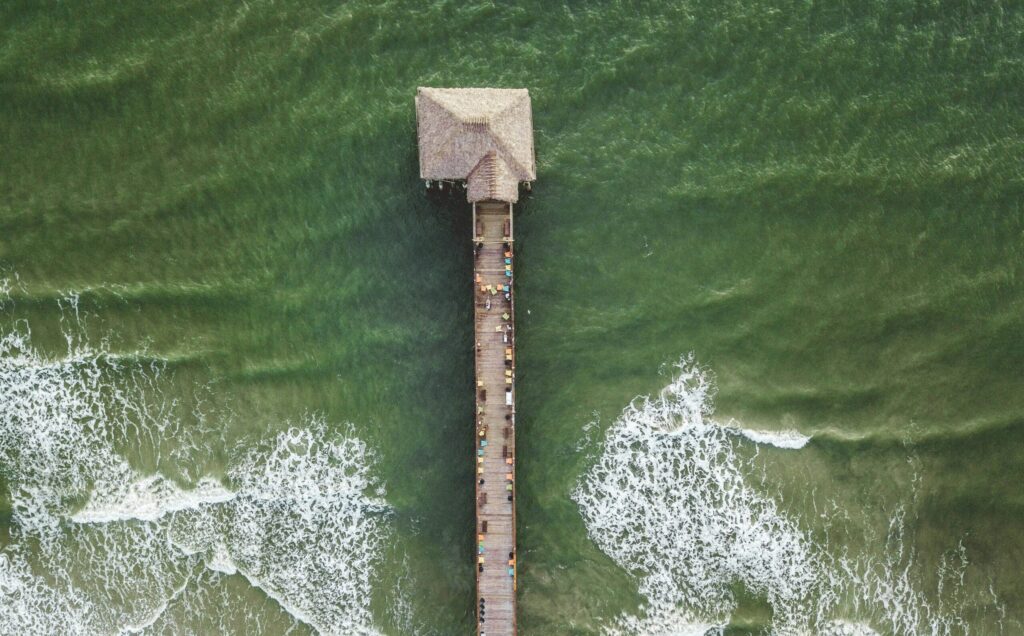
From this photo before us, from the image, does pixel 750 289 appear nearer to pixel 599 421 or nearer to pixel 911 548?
pixel 599 421

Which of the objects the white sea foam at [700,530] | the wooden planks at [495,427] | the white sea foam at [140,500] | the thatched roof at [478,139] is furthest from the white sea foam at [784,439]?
the white sea foam at [140,500]

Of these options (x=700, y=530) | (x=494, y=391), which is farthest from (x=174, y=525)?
(x=700, y=530)

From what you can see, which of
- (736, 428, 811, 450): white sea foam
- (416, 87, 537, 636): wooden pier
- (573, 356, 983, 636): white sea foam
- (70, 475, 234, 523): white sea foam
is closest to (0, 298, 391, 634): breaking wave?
(70, 475, 234, 523): white sea foam

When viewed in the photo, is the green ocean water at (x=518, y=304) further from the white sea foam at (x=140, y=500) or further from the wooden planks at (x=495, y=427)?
the wooden planks at (x=495, y=427)

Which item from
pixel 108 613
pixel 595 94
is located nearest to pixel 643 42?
pixel 595 94

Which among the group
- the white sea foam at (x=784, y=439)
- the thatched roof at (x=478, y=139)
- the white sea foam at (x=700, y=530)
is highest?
the thatched roof at (x=478, y=139)
